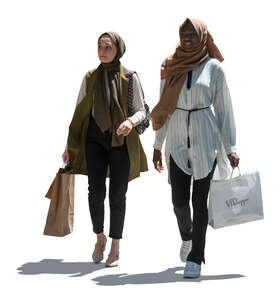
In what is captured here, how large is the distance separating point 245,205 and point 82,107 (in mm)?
1846

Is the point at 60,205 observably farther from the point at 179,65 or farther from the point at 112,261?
the point at 179,65

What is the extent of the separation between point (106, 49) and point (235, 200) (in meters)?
1.90

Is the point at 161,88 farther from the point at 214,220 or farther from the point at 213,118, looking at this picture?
the point at 214,220

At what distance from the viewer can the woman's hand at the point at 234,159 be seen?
26.4 feet

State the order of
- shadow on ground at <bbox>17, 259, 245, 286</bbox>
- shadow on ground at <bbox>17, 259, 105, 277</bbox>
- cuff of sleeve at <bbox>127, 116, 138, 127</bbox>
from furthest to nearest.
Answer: shadow on ground at <bbox>17, 259, 105, 277</bbox>
cuff of sleeve at <bbox>127, 116, 138, 127</bbox>
shadow on ground at <bbox>17, 259, 245, 286</bbox>

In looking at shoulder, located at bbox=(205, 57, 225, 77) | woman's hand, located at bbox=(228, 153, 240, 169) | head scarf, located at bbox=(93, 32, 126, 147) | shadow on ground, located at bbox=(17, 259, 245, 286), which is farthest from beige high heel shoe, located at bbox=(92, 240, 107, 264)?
shoulder, located at bbox=(205, 57, 225, 77)

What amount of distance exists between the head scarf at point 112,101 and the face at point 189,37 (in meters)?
0.68

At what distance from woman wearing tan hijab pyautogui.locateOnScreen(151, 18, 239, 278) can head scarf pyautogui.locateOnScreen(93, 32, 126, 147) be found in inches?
14.9

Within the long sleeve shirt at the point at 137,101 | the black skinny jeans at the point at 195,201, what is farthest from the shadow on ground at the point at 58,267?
the long sleeve shirt at the point at 137,101

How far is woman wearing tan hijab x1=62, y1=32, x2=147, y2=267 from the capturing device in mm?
8273

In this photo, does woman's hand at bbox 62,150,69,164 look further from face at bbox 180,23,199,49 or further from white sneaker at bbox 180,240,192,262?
face at bbox 180,23,199,49

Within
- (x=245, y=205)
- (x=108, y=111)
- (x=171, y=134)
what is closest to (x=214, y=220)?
(x=245, y=205)

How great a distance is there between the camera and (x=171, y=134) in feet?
26.9

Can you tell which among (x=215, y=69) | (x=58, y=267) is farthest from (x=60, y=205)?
(x=215, y=69)
